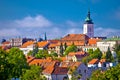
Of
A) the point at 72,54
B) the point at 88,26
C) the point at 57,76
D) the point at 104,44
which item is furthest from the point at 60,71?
the point at 88,26

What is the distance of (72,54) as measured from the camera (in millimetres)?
90250

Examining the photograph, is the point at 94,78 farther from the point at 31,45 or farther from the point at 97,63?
the point at 31,45

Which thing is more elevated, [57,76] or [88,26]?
[88,26]

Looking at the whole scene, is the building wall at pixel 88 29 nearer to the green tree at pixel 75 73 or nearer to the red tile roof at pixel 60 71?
the red tile roof at pixel 60 71

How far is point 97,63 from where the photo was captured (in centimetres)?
7100

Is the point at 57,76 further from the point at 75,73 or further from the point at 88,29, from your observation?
the point at 88,29

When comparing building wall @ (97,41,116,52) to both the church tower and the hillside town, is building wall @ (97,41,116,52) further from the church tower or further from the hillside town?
the church tower

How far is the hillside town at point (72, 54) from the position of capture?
175ft

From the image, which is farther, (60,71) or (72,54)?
(72,54)

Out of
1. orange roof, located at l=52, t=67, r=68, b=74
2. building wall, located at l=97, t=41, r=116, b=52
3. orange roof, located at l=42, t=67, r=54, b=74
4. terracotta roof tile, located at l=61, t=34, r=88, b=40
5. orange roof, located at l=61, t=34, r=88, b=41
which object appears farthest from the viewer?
terracotta roof tile, located at l=61, t=34, r=88, b=40

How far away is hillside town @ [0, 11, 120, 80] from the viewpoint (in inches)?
2096

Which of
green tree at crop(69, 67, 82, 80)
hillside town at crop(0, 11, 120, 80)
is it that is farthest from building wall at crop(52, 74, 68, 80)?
green tree at crop(69, 67, 82, 80)

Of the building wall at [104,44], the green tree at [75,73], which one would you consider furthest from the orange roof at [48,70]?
the building wall at [104,44]

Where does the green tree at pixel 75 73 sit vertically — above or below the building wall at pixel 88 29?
below
